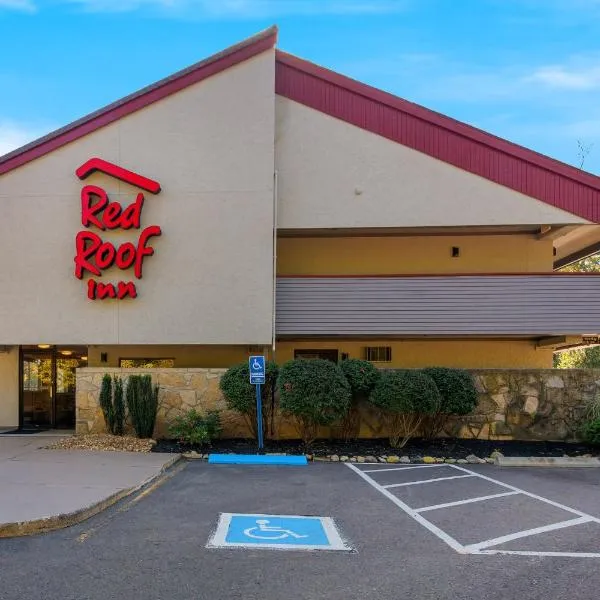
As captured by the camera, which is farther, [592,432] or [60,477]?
[592,432]

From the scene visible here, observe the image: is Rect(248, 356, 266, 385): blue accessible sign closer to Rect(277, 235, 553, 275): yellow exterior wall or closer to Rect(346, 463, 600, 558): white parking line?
Rect(346, 463, 600, 558): white parking line

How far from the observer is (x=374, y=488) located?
8.12m

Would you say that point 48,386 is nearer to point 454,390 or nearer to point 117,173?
point 117,173

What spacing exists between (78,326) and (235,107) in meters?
6.23

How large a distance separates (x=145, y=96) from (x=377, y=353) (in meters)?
8.64

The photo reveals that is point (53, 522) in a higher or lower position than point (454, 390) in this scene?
lower

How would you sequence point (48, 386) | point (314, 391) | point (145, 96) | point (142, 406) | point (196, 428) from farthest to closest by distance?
point (48, 386), point (145, 96), point (142, 406), point (196, 428), point (314, 391)

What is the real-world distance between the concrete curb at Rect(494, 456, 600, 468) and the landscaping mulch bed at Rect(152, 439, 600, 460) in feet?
1.47

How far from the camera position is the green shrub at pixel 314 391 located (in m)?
10.7

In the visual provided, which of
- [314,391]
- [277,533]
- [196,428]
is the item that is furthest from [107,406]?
[277,533]

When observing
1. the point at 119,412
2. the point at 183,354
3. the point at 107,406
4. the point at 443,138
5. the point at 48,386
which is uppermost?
the point at 443,138

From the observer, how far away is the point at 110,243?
505 inches

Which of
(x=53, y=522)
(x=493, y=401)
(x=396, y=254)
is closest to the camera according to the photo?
(x=53, y=522)

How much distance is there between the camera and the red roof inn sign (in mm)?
12734
